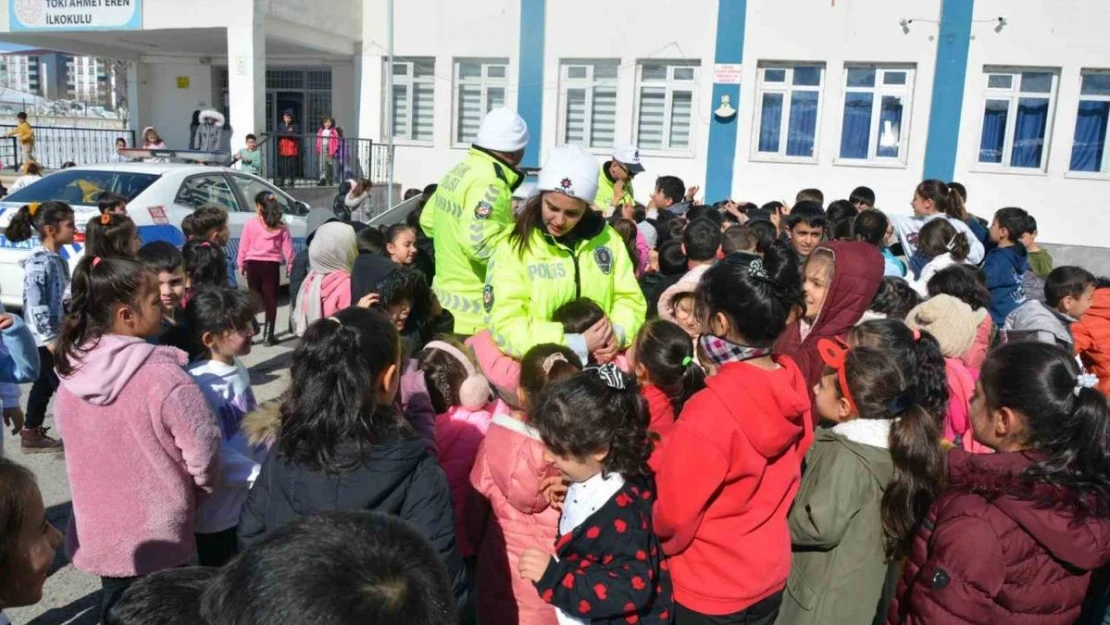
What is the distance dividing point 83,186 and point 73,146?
13.5m

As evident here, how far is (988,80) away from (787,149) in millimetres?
3657

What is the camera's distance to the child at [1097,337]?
4590 mm

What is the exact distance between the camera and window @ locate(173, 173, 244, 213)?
28.7 feet

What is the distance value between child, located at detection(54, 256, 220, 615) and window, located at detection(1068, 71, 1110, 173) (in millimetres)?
16134

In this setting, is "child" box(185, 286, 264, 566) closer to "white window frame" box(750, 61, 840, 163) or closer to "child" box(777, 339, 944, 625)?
"child" box(777, 339, 944, 625)

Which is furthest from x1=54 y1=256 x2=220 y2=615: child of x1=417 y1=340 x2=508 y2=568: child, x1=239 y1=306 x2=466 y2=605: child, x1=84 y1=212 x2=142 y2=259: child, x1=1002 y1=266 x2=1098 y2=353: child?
x1=1002 y1=266 x2=1098 y2=353: child

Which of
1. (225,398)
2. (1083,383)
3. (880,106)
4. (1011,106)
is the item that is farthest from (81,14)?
(1083,383)

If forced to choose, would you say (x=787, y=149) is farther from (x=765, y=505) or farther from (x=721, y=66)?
(x=765, y=505)

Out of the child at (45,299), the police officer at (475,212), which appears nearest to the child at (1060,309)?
the police officer at (475,212)

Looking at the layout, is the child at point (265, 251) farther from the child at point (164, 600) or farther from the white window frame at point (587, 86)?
the white window frame at point (587, 86)

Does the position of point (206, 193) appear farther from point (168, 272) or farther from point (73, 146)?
point (73, 146)

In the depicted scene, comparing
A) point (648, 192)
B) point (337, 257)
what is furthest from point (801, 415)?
point (648, 192)

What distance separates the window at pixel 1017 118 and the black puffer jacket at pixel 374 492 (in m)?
15.4

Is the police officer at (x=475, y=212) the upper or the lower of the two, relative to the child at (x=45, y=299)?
upper
